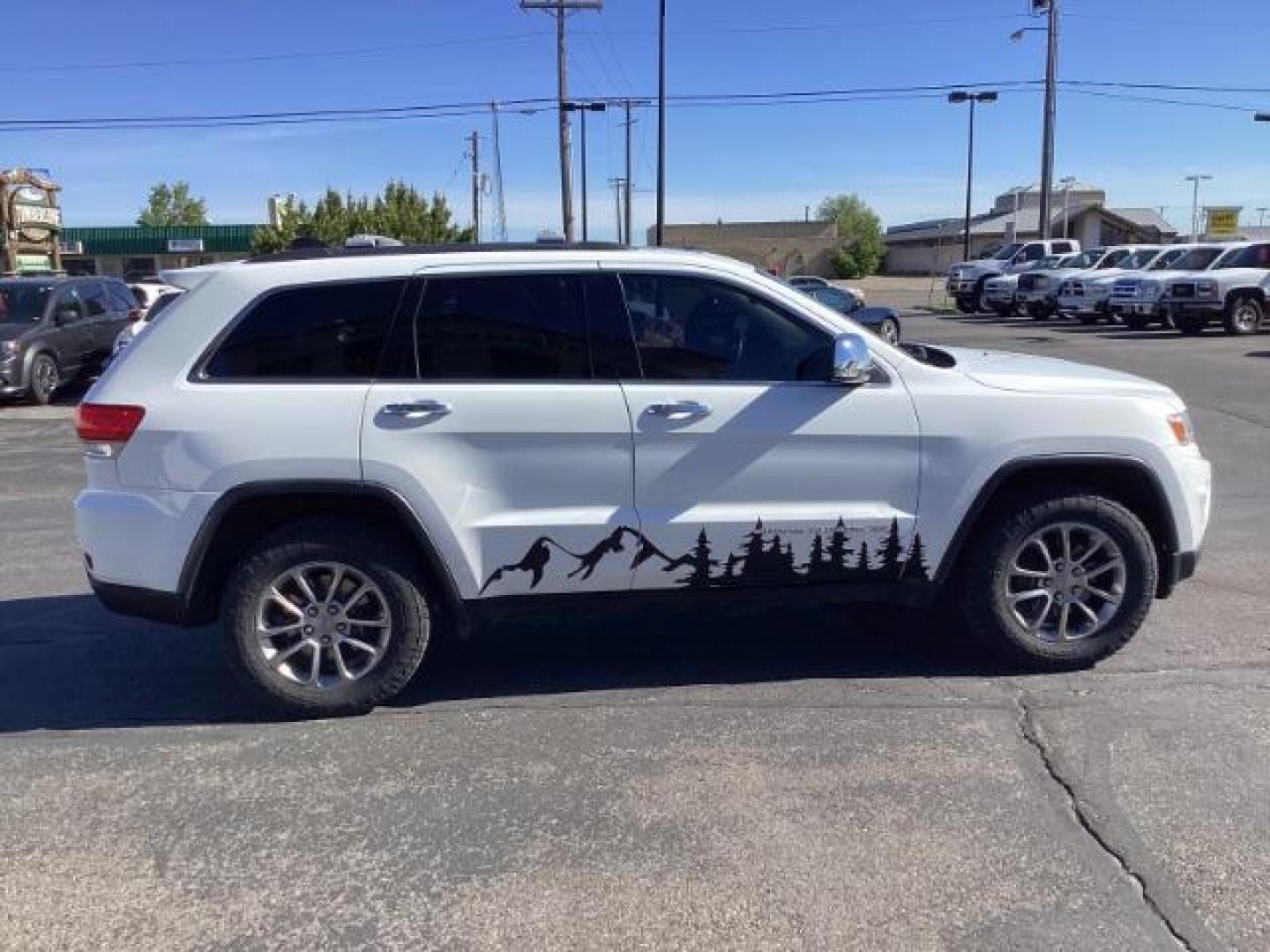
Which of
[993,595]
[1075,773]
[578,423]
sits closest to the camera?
[1075,773]

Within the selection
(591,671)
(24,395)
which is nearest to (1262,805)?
(591,671)

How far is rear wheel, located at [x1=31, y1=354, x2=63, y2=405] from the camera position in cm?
1534

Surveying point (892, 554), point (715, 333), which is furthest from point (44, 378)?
point (892, 554)

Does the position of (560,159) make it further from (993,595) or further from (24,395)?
(993,595)

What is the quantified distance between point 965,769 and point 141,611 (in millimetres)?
3140

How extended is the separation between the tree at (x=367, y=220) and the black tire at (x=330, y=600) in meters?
52.6

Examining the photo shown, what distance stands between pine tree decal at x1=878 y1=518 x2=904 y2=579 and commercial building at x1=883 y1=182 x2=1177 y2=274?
66.5 metres

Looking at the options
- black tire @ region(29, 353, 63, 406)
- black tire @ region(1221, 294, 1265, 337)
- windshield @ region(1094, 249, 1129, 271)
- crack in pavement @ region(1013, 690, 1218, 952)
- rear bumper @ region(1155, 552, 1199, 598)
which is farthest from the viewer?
windshield @ region(1094, 249, 1129, 271)

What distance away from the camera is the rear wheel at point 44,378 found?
15344 mm

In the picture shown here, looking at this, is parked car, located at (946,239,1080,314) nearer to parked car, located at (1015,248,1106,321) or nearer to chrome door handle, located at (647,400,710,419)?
parked car, located at (1015,248,1106,321)

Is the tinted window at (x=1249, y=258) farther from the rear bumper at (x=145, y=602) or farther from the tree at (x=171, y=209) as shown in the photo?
the tree at (x=171, y=209)

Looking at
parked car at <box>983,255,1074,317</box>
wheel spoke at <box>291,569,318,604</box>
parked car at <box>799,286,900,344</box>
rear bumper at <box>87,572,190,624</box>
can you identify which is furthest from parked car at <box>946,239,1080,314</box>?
rear bumper at <box>87,572,190,624</box>

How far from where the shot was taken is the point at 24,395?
16.1m

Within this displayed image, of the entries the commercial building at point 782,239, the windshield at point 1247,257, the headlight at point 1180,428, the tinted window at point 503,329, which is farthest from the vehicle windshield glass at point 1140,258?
the commercial building at point 782,239
